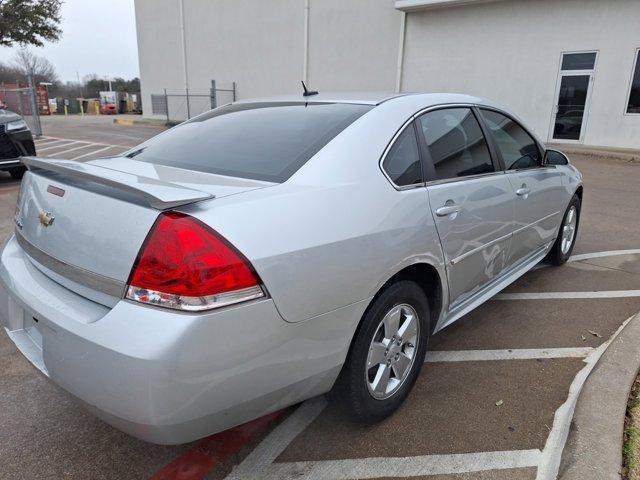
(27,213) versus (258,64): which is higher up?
(258,64)

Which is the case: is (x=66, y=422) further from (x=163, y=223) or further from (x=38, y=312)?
(x=163, y=223)

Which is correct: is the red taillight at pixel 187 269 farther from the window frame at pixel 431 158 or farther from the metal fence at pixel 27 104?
the metal fence at pixel 27 104

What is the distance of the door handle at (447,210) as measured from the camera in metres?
2.55

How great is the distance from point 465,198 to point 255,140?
1188 mm

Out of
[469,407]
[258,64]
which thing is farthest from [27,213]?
[258,64]

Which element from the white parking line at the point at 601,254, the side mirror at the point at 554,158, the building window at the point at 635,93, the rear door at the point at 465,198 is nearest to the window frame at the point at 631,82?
the building window at the point at 635,93

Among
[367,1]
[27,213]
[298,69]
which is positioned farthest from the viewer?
[298,69]

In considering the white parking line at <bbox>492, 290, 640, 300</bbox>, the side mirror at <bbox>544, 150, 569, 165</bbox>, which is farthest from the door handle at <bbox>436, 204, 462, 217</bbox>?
the side mirror at <bbox>544, 150, 569, 165</bbox>

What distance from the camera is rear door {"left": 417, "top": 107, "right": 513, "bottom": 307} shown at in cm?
266

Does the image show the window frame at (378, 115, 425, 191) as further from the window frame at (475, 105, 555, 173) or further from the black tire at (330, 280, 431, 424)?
the window frame at (475, 105, 555, 173)

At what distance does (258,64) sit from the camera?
2280 centimetres

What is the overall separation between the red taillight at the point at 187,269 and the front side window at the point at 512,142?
2.34 metres

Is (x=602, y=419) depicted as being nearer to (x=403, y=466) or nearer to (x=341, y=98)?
(x=403, y=466)

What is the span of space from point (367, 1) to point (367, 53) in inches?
71.0
